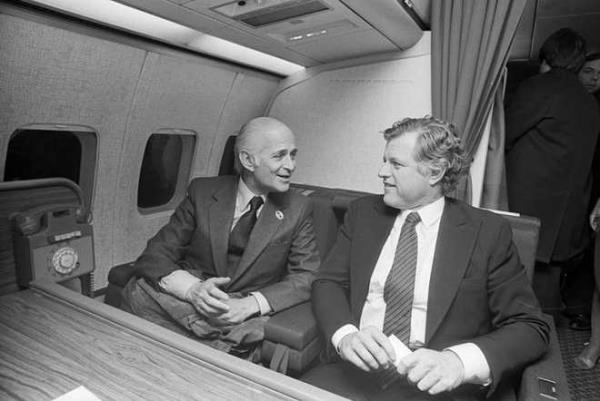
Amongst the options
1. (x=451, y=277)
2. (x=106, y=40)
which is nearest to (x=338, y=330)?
(x=451, y=277)

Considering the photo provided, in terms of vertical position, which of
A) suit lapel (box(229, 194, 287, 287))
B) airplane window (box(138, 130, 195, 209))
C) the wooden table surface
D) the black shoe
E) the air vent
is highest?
the air vent

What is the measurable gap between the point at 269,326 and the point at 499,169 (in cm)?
180

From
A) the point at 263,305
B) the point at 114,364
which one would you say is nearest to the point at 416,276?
the point at 263,305

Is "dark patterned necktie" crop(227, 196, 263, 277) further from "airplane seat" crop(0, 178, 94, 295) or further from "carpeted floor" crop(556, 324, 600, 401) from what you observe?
"carpeted floor" crop(556, 324, 600, 401)

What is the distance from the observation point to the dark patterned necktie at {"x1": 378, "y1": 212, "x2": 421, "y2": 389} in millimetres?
1556

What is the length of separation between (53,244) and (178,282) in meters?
0.56

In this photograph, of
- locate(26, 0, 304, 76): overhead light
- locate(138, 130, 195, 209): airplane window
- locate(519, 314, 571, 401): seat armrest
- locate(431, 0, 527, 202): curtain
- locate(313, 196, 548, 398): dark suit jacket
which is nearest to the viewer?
locate(519, 314, 571, 401): seat armrest

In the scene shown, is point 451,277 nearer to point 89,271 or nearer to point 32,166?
point 89,271

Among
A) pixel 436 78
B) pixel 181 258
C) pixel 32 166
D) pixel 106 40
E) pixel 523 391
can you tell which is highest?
pixel 106 40

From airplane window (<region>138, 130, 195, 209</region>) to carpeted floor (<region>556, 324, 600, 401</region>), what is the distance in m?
3.08

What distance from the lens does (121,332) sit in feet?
3.61

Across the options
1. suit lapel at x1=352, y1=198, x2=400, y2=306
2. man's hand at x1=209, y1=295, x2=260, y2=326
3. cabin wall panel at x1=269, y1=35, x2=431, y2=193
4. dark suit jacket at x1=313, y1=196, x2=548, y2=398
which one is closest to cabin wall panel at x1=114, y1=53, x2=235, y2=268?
cabin wall panel at x1=269, y1=35, x2=431, y2=193

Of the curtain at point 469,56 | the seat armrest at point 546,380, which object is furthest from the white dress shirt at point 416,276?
the curtain at point 469,56

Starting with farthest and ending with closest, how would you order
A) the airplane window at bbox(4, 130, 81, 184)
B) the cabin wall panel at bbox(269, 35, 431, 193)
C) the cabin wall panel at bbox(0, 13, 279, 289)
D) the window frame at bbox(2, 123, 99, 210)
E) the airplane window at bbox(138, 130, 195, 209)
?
the airplane window at bbox(138, 130, 195, 209) < the cabin wall panel at bbox(269, 35, 431, 193) < the window frame at bbox(2, 123, 99, 210) < the airplane window at bbox(4, 130, 81, 184) < the cabin wall panel at bbox(0, 13, 279, 289)
